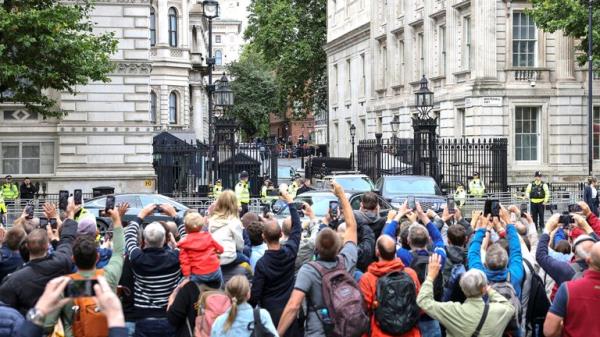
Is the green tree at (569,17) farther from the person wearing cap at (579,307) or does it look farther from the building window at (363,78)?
the person wearing cap at (579,307)

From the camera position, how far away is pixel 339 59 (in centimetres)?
6656

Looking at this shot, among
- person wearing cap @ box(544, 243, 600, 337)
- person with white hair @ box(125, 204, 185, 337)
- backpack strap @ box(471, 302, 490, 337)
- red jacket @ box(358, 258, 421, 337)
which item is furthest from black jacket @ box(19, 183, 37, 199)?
person wearing cap @ box(544, 243, 600, 337)

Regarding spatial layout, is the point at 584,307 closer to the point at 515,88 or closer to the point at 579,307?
the point at 579,307

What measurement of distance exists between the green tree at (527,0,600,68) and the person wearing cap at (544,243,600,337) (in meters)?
27.4

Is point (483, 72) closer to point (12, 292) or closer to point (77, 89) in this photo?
point (77, 89)

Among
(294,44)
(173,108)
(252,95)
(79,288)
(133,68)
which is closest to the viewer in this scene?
(79,288)

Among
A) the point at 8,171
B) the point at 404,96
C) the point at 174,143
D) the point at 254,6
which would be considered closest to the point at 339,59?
the point at 254,6

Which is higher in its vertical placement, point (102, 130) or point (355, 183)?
point (102, 130)

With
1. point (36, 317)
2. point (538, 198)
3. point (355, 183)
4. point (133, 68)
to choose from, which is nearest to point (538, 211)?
point (538, 198)

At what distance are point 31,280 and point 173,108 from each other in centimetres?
6023

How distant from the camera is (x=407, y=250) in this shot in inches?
371

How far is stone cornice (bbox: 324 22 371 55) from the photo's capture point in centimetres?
5943

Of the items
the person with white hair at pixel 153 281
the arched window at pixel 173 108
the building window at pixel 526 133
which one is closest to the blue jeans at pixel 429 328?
the person with white hair at pixel 153 281

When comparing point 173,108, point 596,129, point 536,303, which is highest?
point 173,108
